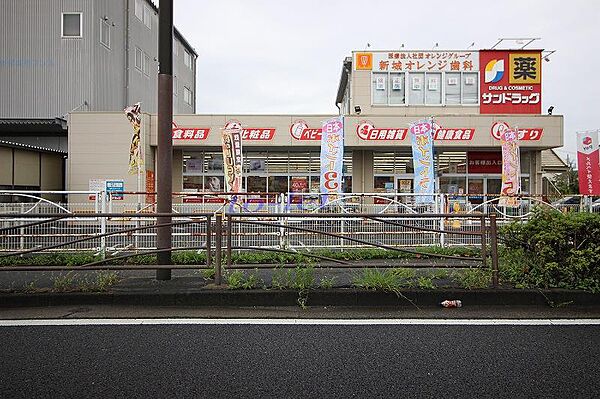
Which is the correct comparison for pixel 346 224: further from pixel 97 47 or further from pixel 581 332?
pixel 97 47

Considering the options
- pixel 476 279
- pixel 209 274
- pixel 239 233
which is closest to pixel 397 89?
pixel 239 233

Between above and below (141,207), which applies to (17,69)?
above

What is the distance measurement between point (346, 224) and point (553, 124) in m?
15.5

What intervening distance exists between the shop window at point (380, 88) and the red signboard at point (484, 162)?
465 centimetres

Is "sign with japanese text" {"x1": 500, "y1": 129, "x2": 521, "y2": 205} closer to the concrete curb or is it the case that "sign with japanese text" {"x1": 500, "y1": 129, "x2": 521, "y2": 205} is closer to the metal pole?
the concrete curb

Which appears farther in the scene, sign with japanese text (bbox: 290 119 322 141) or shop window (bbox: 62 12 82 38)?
shop window (bbox: 62 12 82 38)

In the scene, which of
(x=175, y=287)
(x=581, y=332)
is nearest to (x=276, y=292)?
(x=175, y=287)

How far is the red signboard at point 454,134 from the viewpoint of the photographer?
69.6ft

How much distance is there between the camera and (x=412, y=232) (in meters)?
9.01

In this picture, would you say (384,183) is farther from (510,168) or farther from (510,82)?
(510,82)

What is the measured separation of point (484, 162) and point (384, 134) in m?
5.06

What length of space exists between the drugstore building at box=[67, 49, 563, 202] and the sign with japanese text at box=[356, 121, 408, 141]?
0.04 m

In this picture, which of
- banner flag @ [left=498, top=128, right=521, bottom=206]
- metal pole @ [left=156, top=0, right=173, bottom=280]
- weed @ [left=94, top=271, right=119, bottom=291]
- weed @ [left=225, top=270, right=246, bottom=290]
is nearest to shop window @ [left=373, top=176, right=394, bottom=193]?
banner flag @ [left=498, top=128, right=521, bottom=206]

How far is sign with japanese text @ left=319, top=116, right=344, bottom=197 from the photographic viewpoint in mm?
15914
